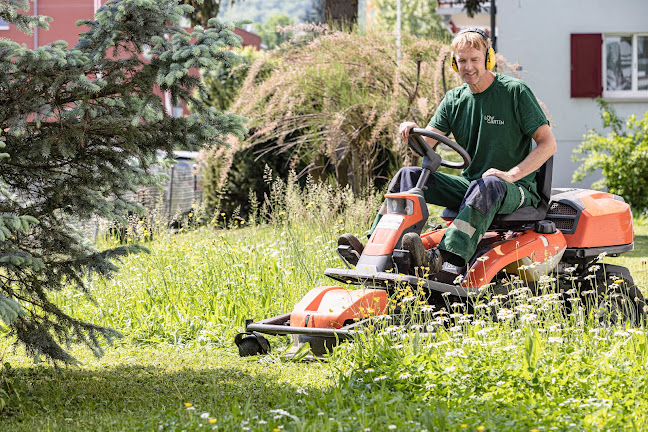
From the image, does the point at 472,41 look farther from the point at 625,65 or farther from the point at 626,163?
the point at 625,65

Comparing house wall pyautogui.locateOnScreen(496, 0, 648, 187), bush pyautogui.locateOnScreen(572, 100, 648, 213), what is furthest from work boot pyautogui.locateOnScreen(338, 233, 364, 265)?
house wall pyautogui.locateOnScreen(496, 0, 648, 187)

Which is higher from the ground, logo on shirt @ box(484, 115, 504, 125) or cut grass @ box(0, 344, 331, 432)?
logo on shirt @ box(484, 115, 504, 125)

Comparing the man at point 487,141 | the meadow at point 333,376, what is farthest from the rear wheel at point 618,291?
the man at point 487,141

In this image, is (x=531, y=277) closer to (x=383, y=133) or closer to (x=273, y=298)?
(x=273, y=298)

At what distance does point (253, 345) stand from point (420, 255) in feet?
3.77

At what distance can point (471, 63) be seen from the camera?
5.02 meters

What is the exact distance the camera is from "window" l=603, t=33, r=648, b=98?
14.9 meters

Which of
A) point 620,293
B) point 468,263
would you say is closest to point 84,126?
point 468,263

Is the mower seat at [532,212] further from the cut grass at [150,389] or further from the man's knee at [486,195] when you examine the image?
the cut grass at [150,389]

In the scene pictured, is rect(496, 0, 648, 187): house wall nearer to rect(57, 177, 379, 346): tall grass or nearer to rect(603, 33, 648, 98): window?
rect(603, 33, 648, 98): window

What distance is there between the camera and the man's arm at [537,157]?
193 inches

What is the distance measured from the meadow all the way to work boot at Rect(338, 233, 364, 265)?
0.64 metres

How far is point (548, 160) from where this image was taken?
5.19 meters

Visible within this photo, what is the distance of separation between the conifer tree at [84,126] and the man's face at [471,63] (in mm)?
1561
